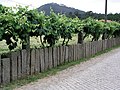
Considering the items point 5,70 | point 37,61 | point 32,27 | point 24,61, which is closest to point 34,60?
point 37,61

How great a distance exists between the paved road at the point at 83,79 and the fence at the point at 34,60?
545 millimetres

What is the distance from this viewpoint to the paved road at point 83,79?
24.6 ft

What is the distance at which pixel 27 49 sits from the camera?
8648mm

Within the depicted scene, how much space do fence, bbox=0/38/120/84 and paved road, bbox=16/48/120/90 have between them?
545 millimetres

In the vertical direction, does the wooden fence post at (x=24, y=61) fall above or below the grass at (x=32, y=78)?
above

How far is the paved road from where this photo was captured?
751cm

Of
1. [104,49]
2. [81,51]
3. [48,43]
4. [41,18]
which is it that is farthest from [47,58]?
[104,49]

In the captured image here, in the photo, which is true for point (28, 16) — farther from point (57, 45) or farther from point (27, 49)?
point (57, 45)

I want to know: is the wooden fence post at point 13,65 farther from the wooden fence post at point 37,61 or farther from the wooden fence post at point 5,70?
the wooden fence post at point 37,61

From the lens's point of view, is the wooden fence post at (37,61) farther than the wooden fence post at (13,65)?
Yes

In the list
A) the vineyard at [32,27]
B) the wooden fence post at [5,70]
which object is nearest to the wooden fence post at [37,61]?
the vineyard at [32,27]

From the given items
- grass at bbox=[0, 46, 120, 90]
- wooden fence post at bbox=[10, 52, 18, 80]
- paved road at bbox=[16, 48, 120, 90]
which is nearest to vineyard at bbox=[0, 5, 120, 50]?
wooden fence post at bbox=[10, 52, 18, 80]

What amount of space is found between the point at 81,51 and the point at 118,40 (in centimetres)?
920

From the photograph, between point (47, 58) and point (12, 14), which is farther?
point (47, 58)
